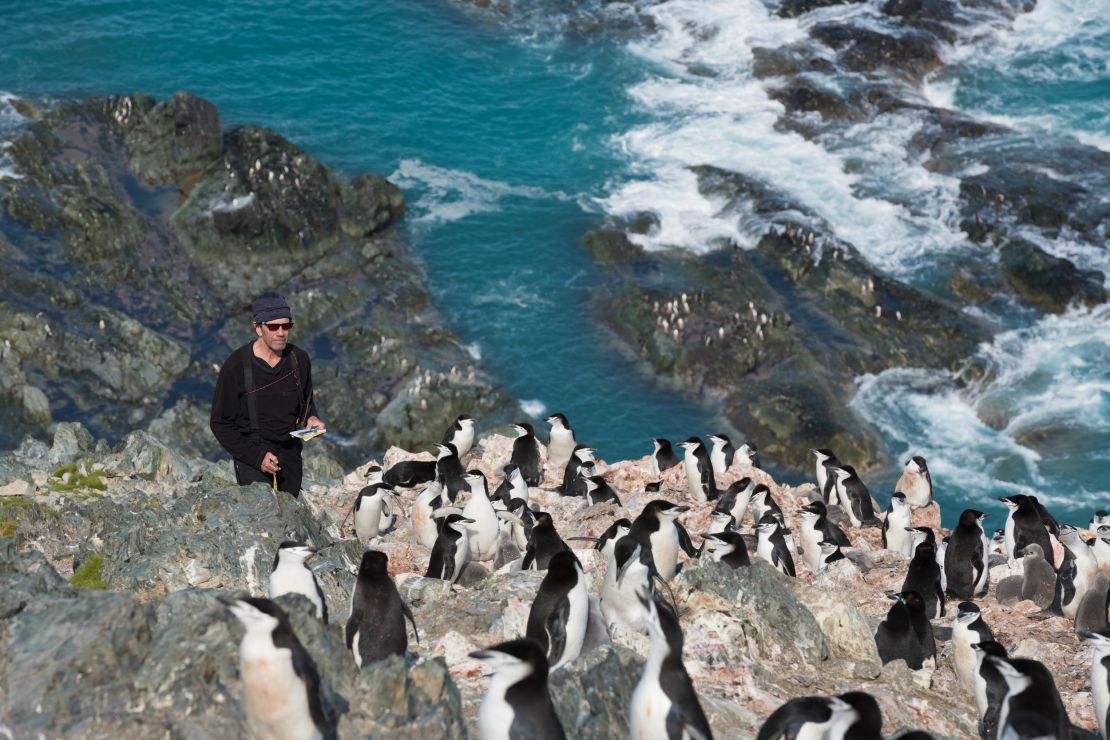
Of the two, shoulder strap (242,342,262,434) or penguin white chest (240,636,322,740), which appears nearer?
penguin white chest (240,636,322,740)

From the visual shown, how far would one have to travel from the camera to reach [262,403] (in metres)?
11.3

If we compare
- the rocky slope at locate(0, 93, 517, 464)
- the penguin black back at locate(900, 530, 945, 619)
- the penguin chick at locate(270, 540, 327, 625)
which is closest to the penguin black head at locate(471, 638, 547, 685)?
the penguin chick at locate(270, 540, 327, 625)

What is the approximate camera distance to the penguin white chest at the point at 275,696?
7.46m

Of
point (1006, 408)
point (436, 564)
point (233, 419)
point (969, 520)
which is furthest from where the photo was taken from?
point (1006, 408)

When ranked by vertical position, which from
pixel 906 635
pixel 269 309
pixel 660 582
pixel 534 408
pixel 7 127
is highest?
pixel 269 309

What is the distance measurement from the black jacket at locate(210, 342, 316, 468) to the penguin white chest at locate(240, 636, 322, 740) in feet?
13.0

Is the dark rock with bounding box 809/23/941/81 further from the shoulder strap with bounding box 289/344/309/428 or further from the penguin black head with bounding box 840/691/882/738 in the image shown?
the penguin black head with bounding box 840/691/882/738

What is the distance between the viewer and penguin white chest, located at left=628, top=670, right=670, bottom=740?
27.5 feet

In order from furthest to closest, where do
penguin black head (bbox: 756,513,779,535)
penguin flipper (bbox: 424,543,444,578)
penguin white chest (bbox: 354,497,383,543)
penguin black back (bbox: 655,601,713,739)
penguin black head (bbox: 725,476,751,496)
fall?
1. penguin black head (bbox: 725,476,751,496)
2. penguin white chest (bbox: 354,497,383,543)
3. penguin black head (bbox: 756,513,779,535)
4. penguin flipper (bbox: 424,543,444,578)
5. penguin black back (bbox: 655,601,713,739)

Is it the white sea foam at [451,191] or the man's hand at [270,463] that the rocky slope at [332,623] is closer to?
the man's hand at [270,463]

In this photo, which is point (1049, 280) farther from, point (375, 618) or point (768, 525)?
point (375, 618)

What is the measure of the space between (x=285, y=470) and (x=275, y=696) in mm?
4851

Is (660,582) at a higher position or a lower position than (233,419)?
lower

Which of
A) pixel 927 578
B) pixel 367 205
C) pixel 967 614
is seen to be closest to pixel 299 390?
pixel 967 614
